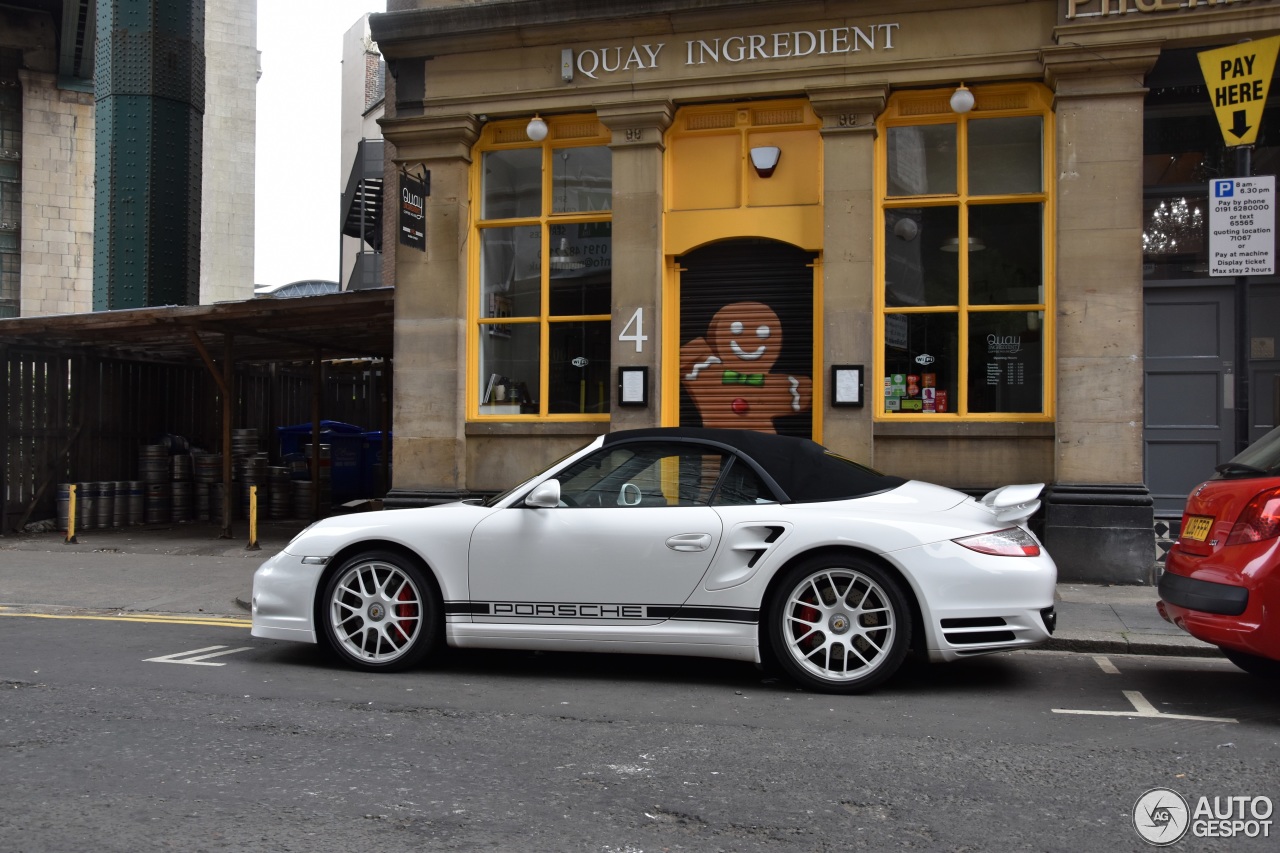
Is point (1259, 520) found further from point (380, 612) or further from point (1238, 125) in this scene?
point (380, 612)

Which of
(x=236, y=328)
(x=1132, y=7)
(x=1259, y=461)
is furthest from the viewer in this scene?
(x=236, y=328)

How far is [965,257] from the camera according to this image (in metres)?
11.3

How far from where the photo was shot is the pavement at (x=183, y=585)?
7805 mm

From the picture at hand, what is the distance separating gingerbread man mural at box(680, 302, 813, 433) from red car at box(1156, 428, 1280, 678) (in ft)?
19.2

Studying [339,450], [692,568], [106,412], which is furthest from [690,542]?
[339,450]

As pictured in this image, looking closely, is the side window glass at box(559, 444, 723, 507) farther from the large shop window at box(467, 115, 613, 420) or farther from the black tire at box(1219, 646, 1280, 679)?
the large shop window at box(467, 115, 613, 420)

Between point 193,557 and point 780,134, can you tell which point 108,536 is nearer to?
point 193,557

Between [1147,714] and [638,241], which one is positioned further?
[638,241]

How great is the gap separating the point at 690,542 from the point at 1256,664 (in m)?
3.25

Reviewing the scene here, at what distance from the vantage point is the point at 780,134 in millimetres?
11789

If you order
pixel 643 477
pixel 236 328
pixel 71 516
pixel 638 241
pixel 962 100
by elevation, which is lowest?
pixel 71 516

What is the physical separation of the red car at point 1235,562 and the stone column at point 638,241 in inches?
256

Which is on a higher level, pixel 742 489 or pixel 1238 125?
pixel 1238 125

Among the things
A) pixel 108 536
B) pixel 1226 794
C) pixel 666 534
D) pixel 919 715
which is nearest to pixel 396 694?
pixel 666 534
